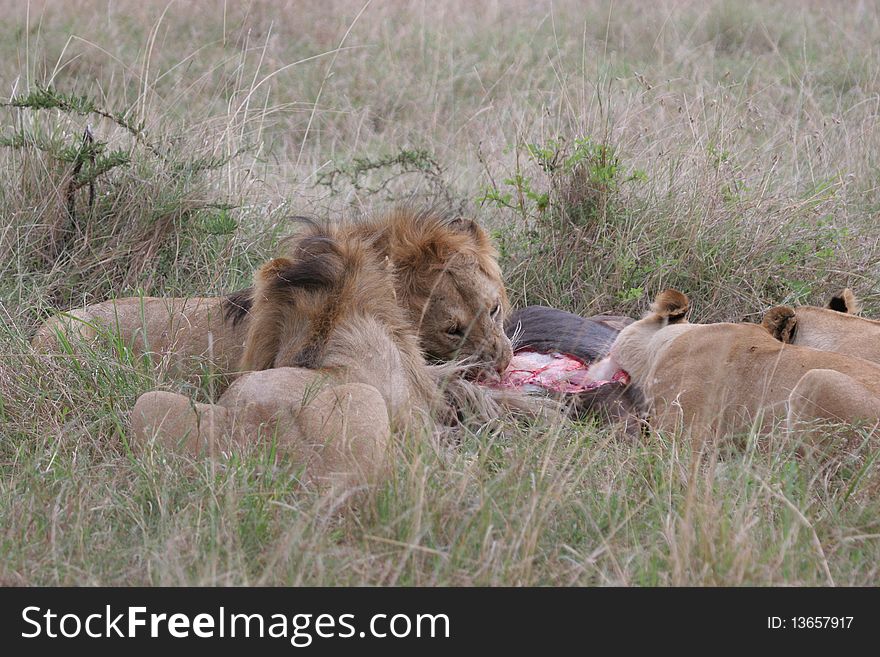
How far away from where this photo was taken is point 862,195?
638 centimetres

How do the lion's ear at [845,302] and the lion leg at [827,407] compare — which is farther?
the lion's ear at [845,302]

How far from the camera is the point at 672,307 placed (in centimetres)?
436

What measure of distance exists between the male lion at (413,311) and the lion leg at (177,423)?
606 millimetres

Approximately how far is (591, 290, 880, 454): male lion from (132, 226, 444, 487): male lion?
2.81 feet

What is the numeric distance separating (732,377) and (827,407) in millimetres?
422

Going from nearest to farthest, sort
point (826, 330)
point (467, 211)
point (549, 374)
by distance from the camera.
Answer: point (826, 330) < point (549, 374) < point (467, 211)

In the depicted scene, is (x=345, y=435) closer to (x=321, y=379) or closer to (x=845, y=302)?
(x=321, y=379)

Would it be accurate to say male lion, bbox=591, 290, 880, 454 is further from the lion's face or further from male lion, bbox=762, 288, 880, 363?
the lion's face

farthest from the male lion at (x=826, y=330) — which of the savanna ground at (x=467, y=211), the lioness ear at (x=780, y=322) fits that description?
the savanna ground at (x=467, y=211)

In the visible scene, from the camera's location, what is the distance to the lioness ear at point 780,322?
4.23m

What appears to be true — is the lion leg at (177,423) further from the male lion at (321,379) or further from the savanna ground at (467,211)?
the savanna ground at (467,211)

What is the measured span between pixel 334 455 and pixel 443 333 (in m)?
1.01

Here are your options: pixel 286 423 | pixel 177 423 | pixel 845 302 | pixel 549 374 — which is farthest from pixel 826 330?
pixel 177 423

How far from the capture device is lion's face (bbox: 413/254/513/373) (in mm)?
4031
